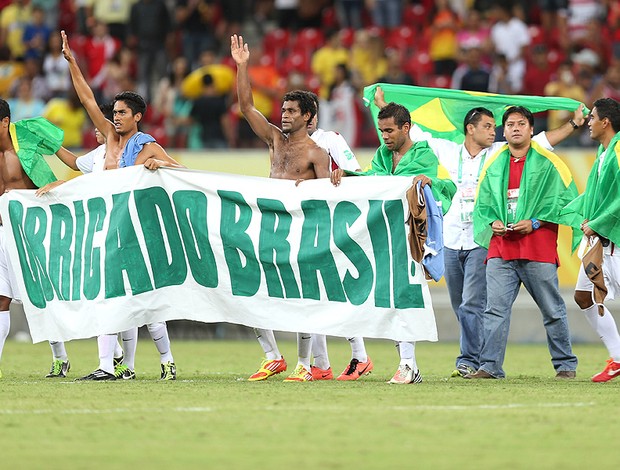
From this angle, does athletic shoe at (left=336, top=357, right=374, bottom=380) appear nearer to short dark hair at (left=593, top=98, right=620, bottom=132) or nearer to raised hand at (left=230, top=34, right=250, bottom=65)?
raised hand at (left=230, top=34, right=250, bottom=65)

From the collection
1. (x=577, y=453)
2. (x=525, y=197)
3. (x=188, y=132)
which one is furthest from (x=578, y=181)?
(x=577, y=453)

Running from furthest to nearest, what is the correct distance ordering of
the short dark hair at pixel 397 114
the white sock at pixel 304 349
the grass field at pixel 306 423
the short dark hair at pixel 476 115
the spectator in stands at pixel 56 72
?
the spectator in stands at pixel 56 72, the short dark hair at pixel 476 115, the white sock at pixel 304 349, the short dark hair at pixel 397 114, the grass field at pixel 306 423

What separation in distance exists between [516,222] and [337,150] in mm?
1675

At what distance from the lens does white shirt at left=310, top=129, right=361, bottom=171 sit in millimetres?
11648

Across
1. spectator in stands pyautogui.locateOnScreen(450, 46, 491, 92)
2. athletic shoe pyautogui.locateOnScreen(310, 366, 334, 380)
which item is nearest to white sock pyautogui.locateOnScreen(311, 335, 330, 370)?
athletic shoe pyautogui.locateOnScreen(310, 366, 334, 380)

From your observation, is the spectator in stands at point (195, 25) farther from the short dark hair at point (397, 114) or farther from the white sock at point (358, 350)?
the short dark hair at point (397, 114)

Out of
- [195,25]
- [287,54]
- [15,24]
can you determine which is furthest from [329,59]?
[15,24]

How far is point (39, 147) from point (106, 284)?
1.63 meters

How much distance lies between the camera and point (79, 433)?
24.6 feet

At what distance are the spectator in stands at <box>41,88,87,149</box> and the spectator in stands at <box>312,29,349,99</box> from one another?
→ 3.86 m

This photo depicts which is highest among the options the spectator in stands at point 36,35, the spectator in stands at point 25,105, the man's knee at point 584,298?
the spectator in stands at point 36,35

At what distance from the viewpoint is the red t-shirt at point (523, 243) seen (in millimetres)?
11596

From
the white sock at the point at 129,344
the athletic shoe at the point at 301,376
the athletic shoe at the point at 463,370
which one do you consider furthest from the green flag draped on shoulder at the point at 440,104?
the white sock at the point at 129,344

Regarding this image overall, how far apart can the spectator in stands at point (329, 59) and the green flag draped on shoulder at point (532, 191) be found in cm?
998
